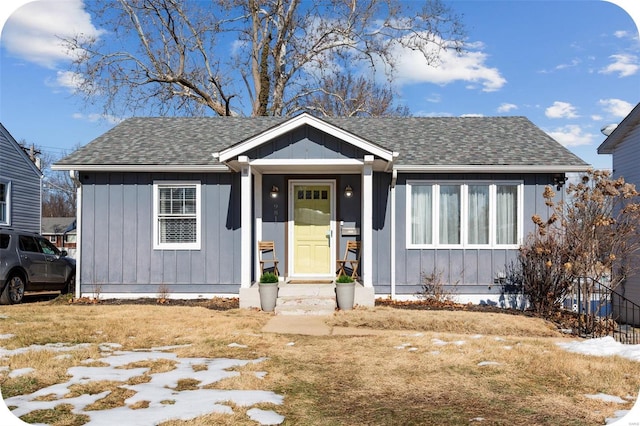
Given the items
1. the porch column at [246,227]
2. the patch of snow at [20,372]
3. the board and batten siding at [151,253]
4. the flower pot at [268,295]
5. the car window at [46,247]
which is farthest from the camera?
the car window at [46,247]

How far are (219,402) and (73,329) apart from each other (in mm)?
4498

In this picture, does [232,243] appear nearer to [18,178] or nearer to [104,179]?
[104,179]

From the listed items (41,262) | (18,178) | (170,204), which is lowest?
(41,262)

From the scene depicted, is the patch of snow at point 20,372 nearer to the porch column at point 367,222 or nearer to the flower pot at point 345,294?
the flower pot at point 345,294

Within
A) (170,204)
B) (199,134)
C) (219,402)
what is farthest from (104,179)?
(219,402)

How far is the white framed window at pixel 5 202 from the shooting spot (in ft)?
60.5

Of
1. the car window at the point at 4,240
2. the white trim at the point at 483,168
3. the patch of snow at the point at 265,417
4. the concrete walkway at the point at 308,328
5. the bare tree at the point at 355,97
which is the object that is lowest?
the concrete walkway at the point at 308,328

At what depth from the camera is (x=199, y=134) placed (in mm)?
12609

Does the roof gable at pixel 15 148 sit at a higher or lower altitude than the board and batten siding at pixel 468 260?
higher

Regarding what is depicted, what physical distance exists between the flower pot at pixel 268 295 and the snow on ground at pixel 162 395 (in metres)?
3.29

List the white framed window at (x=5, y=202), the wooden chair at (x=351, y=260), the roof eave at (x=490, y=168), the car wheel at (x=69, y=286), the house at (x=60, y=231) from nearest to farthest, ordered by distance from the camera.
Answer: the roof eave at (x=490, y=168), the wooden chair at (x=351, y=260), the car wheel at (x=69, y=286), the white framed window at (x=5, y=202), the house at (x=60, y=231)

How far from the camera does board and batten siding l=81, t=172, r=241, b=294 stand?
10820 mm

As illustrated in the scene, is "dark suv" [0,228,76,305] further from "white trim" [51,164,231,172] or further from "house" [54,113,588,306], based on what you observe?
"white trim" [51,164,231,172]

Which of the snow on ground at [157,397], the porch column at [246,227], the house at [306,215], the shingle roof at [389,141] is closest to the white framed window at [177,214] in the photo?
the house at [306,215]
